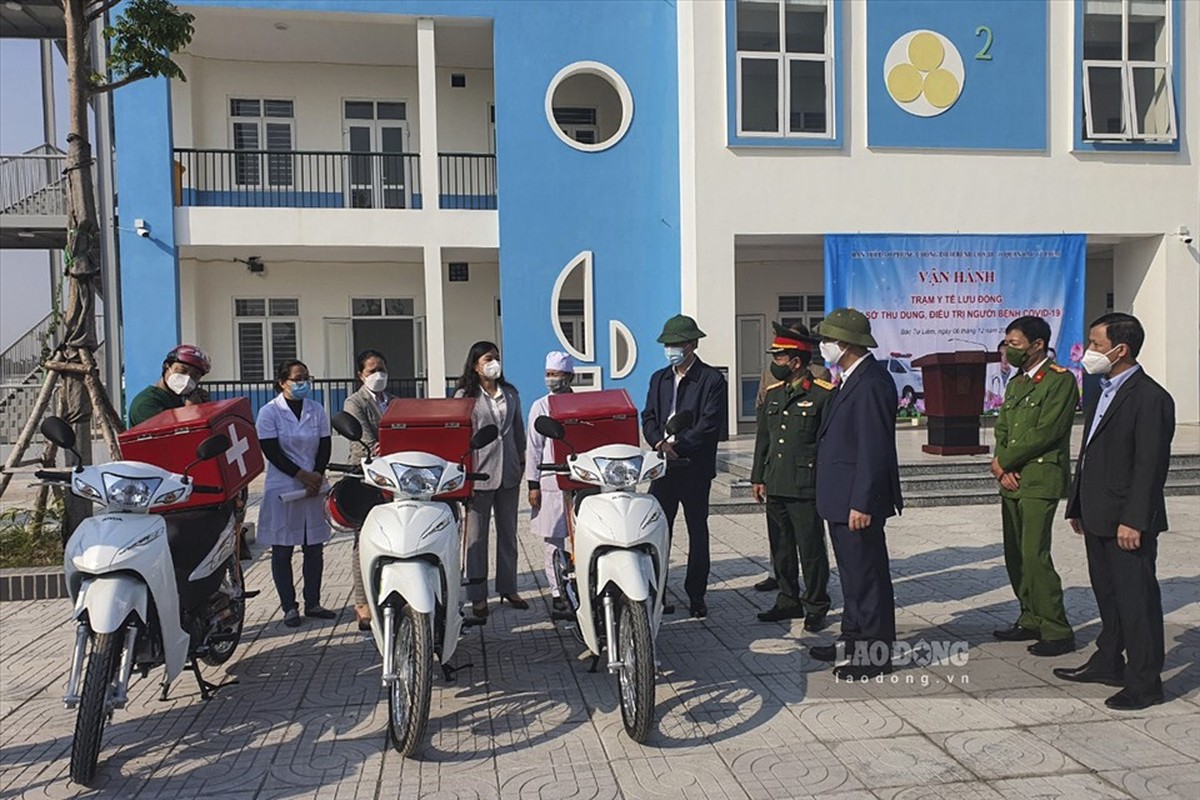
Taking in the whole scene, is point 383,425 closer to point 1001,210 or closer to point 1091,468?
point 1091,468

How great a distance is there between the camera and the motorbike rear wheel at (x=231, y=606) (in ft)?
14.8

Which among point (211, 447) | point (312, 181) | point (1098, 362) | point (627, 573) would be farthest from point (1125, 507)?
point (312, 181)

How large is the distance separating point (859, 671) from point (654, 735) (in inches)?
49.2

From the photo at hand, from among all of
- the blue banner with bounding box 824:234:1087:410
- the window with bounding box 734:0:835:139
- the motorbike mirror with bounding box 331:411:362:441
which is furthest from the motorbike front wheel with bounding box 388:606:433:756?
the blue banner with bounding box 824:234:1087:410

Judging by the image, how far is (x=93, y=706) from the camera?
10.8ft

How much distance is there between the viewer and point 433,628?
362 cm

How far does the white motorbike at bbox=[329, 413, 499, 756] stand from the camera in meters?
3.48

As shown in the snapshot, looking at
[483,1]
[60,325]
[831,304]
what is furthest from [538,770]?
[483,1]

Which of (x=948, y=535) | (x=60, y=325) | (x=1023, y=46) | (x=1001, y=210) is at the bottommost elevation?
(x=948, y=535)

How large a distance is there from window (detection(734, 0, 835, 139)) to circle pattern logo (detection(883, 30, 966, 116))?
3.53ft

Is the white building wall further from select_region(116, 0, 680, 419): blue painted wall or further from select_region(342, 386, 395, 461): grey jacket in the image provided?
select_region(342, 386, 395, 461): grey jacket

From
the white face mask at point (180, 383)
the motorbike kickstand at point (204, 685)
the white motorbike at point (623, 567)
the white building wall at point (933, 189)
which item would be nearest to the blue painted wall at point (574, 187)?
the white building wall at point (933, 189)

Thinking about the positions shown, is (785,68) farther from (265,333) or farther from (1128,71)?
(265,333)

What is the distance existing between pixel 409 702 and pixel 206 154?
14111mm
